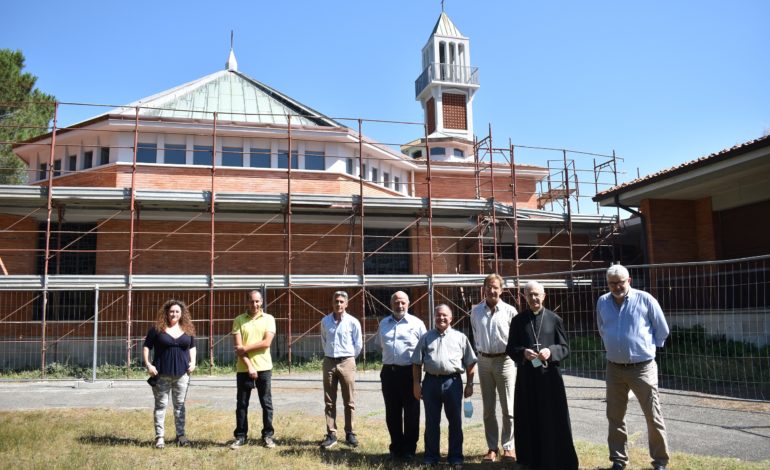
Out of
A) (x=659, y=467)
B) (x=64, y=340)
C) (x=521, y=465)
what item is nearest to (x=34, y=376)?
(x=64, y=340)

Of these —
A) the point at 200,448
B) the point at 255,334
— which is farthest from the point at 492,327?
the point at 200,448

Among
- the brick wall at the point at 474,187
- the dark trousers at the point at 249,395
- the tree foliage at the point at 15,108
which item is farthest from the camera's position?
the tree foliage at the point at 15,108

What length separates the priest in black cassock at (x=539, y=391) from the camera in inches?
216

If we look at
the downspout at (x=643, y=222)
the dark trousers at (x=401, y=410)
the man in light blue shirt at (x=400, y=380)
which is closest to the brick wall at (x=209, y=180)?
the downspout at (x=643, y=222)

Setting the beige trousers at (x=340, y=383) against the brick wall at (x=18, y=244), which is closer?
the beige trousers at (x=340, y=383)

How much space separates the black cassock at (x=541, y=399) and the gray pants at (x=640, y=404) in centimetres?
43

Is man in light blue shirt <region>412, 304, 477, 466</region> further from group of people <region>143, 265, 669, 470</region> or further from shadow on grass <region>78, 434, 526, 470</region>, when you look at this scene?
shadow on grass <region>78, 434, 526, 470</region>

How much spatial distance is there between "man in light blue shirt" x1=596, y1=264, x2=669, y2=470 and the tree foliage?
29360mm

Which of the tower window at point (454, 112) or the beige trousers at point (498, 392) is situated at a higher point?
the tower window at point (454, 112)

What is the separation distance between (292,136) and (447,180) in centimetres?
887

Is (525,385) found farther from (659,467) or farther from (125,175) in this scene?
(125,175)

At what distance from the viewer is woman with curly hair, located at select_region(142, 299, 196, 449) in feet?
22.3

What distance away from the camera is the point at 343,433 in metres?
7.50

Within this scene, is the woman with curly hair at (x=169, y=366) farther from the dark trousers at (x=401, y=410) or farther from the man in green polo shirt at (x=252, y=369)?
the dark trousers at (x=401, y=410)
